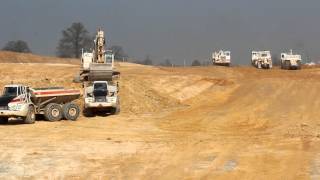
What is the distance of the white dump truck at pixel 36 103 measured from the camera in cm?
3020

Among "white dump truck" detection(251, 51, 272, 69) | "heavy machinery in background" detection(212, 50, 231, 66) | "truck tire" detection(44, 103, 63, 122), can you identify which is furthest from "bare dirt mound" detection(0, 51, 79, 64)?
"truck tire" detection(44, 103, 63, 122)

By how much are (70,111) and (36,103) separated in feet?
6.25

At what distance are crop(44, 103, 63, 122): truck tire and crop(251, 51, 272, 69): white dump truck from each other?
40991mm

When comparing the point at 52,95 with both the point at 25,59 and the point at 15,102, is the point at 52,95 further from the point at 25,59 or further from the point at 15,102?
the point at 25,59

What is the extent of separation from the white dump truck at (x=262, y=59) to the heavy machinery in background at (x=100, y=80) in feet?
103

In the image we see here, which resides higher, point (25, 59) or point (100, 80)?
point (25, 59)

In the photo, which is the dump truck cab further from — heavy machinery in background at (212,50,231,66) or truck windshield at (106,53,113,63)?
heavy machinery in background at (212,50,231,66)

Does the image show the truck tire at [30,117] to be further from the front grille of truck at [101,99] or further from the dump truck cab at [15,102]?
the front grille of truck at [101,99]

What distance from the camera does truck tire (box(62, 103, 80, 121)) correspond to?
32906 millimetres

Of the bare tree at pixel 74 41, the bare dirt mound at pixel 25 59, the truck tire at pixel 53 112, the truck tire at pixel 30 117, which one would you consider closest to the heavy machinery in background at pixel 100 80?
the truck tire at pixel 53 112

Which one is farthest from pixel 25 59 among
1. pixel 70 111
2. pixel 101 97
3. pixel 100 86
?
pixel 70 111

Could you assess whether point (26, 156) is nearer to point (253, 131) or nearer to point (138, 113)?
point (253, 131)

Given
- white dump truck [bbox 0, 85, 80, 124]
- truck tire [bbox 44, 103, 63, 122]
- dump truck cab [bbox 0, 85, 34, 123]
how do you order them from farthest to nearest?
truck tire [bbox 44, 103, 63, 122] < white dump truck [bbox 0, 85, 80, 124] < dump truck cab [bbox 0, 85, 34, 123]

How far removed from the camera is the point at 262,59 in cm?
7038
